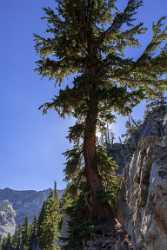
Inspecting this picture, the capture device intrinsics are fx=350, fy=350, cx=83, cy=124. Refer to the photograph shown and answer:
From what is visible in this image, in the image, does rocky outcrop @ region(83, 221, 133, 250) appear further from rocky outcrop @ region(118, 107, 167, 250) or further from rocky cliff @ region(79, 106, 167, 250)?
rocky outcrop @ region(118, 107, 167, 250)

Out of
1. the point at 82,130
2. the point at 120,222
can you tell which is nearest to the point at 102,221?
the point at 120,222

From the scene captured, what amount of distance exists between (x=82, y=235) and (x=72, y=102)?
22.0 ft

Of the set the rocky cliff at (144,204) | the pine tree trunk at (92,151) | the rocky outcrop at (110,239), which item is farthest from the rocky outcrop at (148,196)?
the pine tree trunk at (92,151)

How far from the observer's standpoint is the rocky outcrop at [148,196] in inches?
372

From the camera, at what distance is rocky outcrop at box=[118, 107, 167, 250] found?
945 centimetres

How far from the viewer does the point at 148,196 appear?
33.9 ft

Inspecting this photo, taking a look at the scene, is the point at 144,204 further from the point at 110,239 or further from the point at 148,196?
the point at 110,239

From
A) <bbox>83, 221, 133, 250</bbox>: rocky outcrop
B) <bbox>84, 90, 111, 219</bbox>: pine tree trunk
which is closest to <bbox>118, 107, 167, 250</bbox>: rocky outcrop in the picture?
<bbox>83, 221, 133, 250</bbox>: rocky outcrop

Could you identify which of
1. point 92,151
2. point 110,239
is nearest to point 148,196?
point 110,239

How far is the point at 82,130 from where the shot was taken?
18.9 metres

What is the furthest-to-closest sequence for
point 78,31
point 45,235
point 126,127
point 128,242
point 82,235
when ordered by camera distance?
point 126,127
point 45,235
point 78,31
point 82,235
point 128,242

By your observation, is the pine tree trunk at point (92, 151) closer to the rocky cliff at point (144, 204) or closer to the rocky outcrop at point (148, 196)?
the rocky cliff at point (144, 204)

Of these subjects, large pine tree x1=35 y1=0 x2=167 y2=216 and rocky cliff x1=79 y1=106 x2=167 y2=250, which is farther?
large pine tree x1=35 y1=0 x2=167 y2=216

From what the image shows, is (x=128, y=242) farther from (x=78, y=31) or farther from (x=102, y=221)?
(x=78, y=31)
